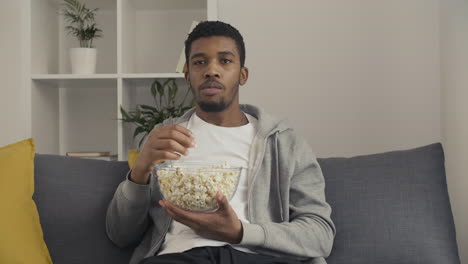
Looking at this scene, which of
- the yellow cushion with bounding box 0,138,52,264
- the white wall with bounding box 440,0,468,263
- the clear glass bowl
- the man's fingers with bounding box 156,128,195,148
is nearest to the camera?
the clear glass bowl

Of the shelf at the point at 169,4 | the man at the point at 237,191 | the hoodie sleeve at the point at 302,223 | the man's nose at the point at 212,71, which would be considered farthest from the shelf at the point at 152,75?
the hoodie sleeve at the point at 302,223

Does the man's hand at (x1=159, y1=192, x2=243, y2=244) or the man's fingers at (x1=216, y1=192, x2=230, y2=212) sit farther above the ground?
the man's fingers at (x1=216, y1=192, x2=230, y2=212)

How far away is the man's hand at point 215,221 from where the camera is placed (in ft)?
3.98

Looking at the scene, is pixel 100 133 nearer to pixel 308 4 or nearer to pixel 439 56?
pixel 308 4

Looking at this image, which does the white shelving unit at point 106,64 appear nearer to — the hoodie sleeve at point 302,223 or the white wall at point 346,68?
the white wall at point 346,68

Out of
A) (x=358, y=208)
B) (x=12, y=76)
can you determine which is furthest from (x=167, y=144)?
(x=12, y=76)

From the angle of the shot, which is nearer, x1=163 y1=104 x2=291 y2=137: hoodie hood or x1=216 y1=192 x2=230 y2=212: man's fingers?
x1=216 y1=192 x2=230 y2=212: man's fingers

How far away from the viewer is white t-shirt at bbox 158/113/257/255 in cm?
144

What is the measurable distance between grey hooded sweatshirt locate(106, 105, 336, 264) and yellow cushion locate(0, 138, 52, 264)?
0.66 feet

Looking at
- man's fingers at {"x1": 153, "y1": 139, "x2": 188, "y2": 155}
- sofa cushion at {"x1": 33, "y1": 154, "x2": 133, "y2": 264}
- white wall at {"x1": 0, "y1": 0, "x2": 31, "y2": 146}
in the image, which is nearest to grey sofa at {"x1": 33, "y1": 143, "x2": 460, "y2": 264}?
sofa cushion at {"x1": 33, "y1": 154, "x2": 133, "y2": 264}

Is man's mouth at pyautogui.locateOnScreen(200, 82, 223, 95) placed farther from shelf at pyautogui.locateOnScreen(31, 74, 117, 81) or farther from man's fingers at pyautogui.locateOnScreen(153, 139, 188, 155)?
shelf at pyautogui.locateOnScreen(31, 74, 117, 81)

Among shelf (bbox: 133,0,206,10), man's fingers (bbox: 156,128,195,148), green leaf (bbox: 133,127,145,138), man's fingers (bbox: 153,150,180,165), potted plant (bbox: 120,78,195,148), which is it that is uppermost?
shelf (bbox: 133,0,206,10)

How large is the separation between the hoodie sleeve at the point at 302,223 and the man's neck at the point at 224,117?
195 millimetres

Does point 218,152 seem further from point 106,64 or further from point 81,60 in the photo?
point 106,64
